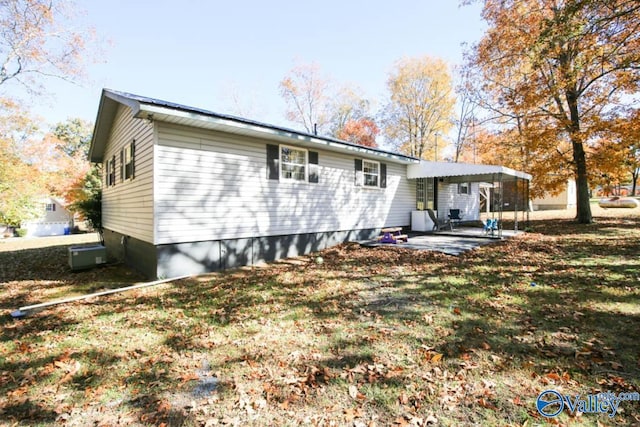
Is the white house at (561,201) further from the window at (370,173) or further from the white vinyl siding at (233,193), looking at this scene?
the white vinyl siding at (233,193)

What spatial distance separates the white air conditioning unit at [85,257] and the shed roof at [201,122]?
413 cm

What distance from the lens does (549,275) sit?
19.2 ft

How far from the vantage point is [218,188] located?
729 cm

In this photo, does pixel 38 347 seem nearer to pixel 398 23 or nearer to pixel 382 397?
pixel 382 397

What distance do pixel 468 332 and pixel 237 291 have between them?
395 cm

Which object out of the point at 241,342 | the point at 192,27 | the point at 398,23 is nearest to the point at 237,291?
the point at 241,342

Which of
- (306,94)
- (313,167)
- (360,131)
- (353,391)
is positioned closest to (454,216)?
(313,167)

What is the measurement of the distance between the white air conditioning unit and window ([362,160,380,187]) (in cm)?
885

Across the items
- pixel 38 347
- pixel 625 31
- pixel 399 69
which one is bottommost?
pixel 38 347

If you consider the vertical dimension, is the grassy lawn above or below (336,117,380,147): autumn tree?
below

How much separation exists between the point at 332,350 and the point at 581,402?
86.5 inches

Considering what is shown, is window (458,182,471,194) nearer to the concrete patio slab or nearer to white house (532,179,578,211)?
the concrete patio slab

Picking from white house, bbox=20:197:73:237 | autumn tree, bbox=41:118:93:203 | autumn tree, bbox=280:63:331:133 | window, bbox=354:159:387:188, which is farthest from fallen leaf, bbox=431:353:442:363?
white house, bbox=20:197:73:237

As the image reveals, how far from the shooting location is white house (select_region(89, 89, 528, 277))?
6496 mm
